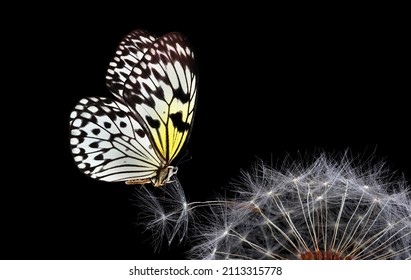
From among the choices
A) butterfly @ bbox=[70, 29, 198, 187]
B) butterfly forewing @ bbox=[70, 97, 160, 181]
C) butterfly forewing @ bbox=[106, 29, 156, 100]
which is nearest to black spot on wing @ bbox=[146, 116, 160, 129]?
butterfly @ bbox=[70, 29, 198, 187]

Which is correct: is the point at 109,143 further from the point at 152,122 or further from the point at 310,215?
the point at 310,215

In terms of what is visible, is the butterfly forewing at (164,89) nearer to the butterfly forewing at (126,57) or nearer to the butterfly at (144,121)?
the butterfly at (144,121)

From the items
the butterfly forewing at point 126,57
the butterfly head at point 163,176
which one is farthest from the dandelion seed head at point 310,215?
the butterfly forewing at point 126,57

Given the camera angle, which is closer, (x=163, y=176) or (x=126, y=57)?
(x=163, y=176)

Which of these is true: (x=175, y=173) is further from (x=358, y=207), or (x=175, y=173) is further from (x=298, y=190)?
(x=358, y=207)

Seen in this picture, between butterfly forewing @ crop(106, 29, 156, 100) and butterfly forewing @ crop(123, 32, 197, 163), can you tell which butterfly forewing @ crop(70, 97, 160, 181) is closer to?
butterfly forewing @ crop(123, 32, 197, 163)

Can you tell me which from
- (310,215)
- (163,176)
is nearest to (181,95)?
(163,176)

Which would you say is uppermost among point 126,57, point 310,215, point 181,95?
point 126,57

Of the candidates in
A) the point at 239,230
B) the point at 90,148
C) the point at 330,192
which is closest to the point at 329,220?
the point at 330,192
